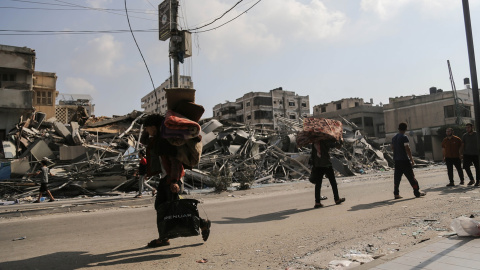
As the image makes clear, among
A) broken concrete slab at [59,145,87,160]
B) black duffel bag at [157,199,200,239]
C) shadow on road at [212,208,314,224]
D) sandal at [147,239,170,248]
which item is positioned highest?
broken concrete slab at [59,145,87,160]

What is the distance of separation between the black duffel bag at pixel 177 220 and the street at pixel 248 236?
0.28 m

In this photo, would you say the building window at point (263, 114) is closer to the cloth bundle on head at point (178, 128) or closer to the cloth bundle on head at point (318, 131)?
the cloth bundle on head at point (318, 131)

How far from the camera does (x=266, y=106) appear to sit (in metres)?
77.1

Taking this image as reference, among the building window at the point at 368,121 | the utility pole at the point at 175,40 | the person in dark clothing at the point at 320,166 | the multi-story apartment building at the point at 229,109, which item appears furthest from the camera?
the multi-story apartment building at the point at 229,109

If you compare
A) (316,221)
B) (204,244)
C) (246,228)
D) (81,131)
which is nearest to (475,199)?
(316,221)

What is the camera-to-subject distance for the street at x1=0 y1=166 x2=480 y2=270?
409 cm

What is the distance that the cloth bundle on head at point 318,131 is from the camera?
26.1 feet

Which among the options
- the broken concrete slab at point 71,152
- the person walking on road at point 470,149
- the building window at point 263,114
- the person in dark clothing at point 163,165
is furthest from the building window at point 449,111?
the person in dark clothing at point 163,165

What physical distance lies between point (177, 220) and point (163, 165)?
2.60 feet

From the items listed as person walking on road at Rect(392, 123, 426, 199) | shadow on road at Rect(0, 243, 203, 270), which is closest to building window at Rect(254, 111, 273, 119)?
person walking on road at Rect(392, 123, 426, 199)

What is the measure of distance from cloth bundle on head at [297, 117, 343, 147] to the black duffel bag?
172 inches

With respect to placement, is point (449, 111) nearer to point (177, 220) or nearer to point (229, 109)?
point (229, 109)

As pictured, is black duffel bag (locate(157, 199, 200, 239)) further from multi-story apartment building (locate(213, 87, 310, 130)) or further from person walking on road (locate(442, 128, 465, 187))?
multi-story apartment building (locate(213, 87, 310, 130))

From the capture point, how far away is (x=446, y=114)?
45.9 metres
